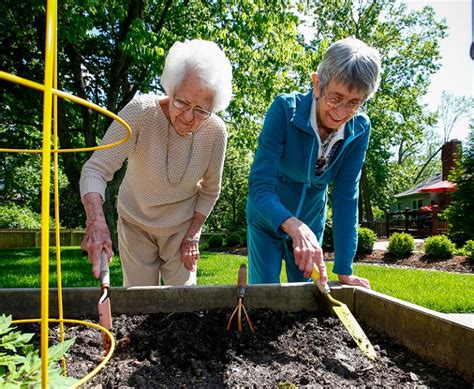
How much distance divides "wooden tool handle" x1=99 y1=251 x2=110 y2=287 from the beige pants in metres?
0.59

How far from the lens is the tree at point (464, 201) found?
10352 millimetres

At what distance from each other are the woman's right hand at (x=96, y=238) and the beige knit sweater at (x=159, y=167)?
0.34 ft

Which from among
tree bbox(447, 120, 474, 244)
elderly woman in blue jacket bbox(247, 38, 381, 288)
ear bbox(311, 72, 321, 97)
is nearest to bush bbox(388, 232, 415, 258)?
tree bbox(447, 120, 474, 244)

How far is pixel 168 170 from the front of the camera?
1.84m

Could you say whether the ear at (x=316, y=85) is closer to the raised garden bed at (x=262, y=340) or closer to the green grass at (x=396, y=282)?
the raised garden bed at (x=262, y=340)

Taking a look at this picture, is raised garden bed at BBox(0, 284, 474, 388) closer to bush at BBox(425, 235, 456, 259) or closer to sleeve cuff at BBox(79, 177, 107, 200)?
sleeve cuff at BBox(79, 177, 107, 200)

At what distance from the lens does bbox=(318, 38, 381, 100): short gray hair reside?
4.67ft

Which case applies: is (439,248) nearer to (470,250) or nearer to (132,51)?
(470,250)

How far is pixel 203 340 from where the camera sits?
145 centimetres

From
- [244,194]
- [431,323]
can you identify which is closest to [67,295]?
[431,323]

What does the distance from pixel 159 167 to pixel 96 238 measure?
0.48 metres

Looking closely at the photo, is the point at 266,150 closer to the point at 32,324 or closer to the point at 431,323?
the point at 431,323

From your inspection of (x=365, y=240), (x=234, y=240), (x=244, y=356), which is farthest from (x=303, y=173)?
(x=234, y=240)

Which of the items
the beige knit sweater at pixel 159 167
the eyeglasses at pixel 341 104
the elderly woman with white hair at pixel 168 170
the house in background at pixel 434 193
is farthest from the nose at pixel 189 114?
the house in background at pixel 434 193
